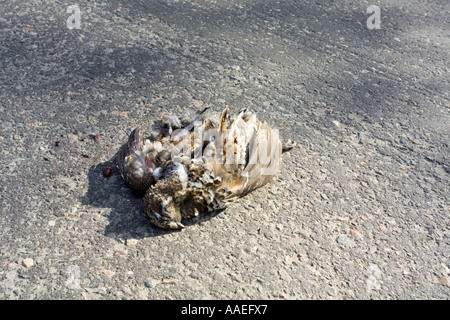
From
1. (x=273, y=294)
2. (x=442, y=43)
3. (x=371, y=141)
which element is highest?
(x=442, y=43)

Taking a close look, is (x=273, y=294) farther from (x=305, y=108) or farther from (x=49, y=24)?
(x=49, y=24)

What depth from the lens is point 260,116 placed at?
3.62m

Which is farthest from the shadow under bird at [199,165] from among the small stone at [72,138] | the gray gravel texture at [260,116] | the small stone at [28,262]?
the small stone at [28,262]

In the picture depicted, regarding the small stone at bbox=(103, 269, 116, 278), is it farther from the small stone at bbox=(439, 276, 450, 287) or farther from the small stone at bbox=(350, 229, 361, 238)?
the small stone at bbox=(439, 276, 450, 287)

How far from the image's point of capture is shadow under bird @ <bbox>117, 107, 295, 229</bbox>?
258 cm

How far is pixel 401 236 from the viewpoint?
281 cm

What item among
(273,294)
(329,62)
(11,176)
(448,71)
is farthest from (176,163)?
(448,71)

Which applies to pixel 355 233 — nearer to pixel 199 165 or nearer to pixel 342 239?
pixel 342 239

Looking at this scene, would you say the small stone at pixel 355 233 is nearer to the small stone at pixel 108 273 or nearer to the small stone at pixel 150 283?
the small stone at pixel 150 283

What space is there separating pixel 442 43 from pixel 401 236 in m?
2.90

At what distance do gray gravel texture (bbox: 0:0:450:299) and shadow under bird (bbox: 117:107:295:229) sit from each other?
0.14m

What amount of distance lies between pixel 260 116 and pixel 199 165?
1.16 metres

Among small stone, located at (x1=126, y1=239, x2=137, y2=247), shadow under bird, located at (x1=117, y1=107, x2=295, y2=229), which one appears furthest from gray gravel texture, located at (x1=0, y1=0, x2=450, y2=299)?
shadow under bird, located at (x1=117, y1=107, x2=295, y2=229)

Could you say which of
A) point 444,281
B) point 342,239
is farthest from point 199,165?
point 444,281
